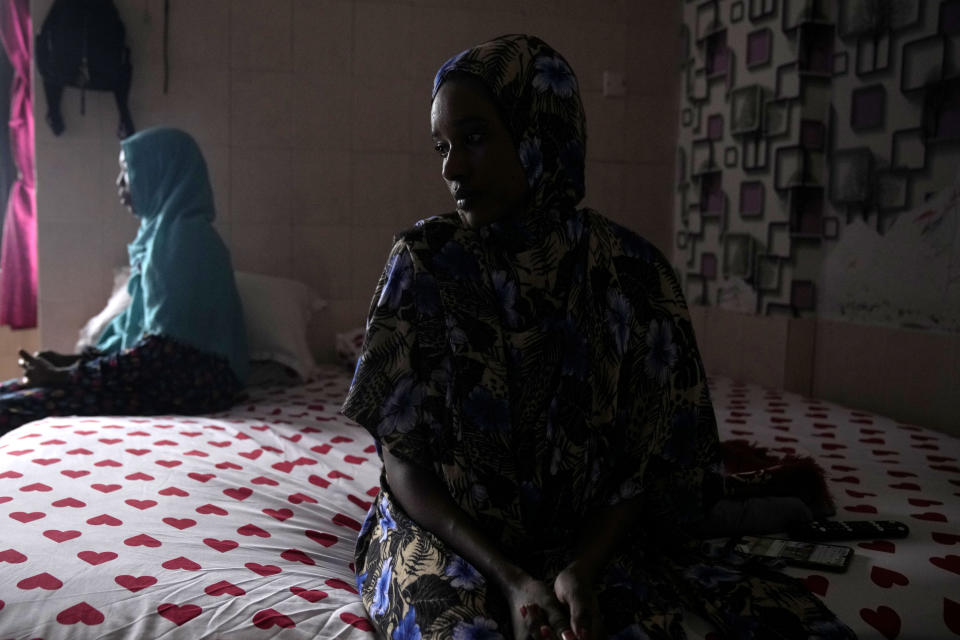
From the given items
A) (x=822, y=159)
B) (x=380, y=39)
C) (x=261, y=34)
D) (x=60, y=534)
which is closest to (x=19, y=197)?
(x=261, y=34)

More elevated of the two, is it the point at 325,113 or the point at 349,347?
the point at 325,113

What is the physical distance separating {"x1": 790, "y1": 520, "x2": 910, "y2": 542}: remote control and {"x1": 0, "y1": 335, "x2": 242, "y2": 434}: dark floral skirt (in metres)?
1.63

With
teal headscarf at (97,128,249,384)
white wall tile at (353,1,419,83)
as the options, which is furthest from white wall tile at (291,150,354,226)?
teal headscarf at (97,128,249,384)

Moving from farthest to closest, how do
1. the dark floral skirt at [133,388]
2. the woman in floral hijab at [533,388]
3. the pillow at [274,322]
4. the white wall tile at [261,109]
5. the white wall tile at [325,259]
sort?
the white wall tile at [325,259] < the white wall tile at [261,109] < the pillow at [274,322] < the dark floral skirt at [133,388] < the woman in floral hijab at [533,388]

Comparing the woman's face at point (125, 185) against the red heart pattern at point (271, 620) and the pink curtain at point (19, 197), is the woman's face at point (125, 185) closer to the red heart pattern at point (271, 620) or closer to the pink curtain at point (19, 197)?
the pink curtain at point (19, 197)

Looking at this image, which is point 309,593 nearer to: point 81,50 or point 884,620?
point 884,620

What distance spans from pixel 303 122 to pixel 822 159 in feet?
6.35

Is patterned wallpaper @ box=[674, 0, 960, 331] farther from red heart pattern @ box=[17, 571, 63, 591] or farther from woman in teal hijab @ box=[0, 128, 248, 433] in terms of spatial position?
red heart pattern @ box=[17, 571, 63, 591]

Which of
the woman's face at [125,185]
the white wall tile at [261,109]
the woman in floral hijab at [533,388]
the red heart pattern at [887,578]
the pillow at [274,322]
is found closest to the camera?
the woman in floral hijab at [533,388]

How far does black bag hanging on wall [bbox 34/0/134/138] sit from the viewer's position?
281 cm

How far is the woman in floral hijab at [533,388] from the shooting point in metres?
1.01

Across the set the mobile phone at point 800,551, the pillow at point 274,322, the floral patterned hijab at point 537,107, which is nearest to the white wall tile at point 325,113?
the pillow at point 274,322

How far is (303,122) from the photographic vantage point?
10.1ft

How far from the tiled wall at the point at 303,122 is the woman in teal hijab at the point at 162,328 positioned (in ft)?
1.81
